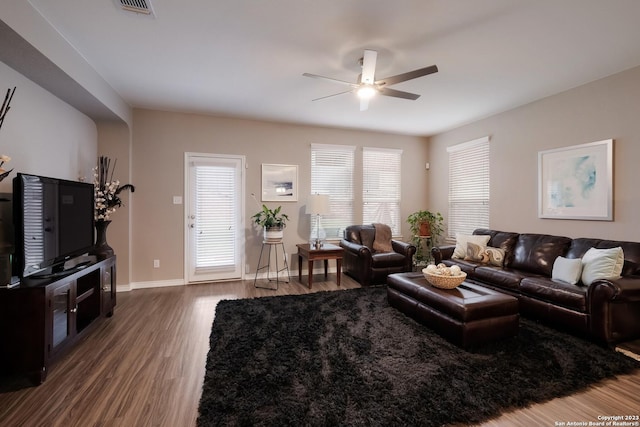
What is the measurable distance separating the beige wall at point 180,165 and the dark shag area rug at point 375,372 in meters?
2.05

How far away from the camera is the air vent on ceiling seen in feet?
6.78

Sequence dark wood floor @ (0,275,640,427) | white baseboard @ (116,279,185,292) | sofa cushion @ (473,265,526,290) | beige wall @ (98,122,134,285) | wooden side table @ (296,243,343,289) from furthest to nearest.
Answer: wooden side table @ (296,243,343,289) → white baseboard @ (116,279,185,292) → beige wall @ (98,122,134,285) → sofa cushion @ (473,265,526,290) → dark wood floor @ (0,275,640,427)

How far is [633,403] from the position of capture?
1798 mm

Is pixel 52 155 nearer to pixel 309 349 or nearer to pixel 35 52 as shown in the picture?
pixel 35 52

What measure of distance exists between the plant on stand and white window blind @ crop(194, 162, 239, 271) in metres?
1.00

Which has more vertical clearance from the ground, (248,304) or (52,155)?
(52,155)

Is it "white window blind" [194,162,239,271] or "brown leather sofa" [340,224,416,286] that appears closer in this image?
"brown leather sofa" [340,224,416,286]

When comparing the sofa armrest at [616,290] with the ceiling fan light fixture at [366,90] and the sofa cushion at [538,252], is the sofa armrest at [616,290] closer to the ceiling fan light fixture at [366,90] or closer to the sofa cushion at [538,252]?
the sofa cushion at [538,252]

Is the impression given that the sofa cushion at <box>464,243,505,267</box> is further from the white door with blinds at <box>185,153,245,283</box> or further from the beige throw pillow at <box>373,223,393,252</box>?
the white door with blinds at <box>185,153,245,283</box>

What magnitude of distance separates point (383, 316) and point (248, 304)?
1688 mm

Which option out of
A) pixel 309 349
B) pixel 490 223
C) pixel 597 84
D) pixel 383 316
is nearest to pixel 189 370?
pixel 309 349

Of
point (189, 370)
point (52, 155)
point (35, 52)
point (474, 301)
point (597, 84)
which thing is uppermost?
point (597, 84)

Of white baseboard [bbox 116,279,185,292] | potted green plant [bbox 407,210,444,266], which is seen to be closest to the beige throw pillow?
potted green plant [bbox 407,210,444,266]

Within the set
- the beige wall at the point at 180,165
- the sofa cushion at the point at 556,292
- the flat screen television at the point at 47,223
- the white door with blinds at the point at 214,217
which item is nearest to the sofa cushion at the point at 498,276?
the sofa cushion at the point at 556,292
